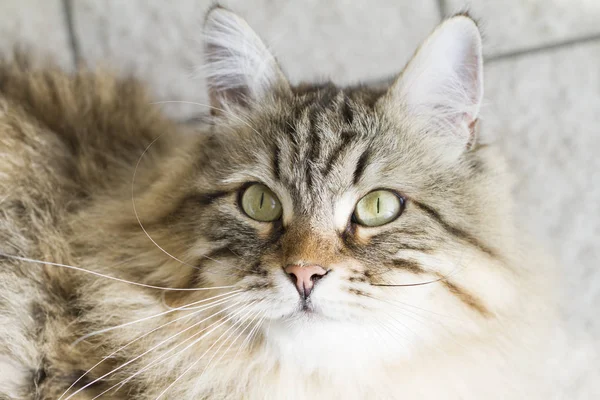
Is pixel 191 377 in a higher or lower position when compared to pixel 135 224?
lower

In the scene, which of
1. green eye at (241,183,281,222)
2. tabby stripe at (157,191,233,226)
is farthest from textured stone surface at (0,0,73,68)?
green eye at (241,183,281,222)

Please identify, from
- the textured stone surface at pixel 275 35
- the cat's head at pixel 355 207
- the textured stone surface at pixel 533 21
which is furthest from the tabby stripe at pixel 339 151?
the textured stone surface at pixel 533 21

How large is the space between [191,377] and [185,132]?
2.20 ft

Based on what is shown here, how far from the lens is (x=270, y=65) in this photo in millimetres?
1159

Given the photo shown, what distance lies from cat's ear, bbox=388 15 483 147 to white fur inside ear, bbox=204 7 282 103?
264mm

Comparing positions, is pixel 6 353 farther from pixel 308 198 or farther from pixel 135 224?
pixel 308 198

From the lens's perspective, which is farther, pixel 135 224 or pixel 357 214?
pixel 135 224

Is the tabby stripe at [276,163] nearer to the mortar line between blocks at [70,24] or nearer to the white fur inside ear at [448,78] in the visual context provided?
the white fur inside ear at [448,78]

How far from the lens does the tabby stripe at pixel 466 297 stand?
1010 millimetres

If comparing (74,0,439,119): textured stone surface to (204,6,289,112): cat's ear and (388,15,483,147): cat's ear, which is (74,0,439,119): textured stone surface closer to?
(204,6,289,112): cat's ear

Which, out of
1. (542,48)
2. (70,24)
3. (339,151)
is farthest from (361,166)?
(70,24)

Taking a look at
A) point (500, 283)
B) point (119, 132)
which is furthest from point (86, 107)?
point (500, 283)

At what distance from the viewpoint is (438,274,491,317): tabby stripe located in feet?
3.31

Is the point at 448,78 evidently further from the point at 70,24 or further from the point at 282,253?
the point at 70,24
